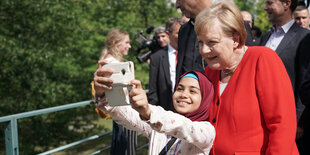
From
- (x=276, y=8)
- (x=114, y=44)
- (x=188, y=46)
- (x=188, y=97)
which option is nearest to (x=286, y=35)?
(x=276, y=8)

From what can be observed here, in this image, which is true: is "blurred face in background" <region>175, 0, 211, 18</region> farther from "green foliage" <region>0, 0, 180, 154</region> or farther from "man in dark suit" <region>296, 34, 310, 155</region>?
"green foliage" <region>0, 0, 180, 154</region>

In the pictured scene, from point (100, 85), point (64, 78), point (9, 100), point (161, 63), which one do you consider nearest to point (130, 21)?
point (64, 78)

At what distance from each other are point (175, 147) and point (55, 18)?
6.41m

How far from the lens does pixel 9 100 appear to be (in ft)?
22.8

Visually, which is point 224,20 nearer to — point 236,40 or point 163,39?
point 236,40

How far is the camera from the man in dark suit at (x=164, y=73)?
4668 mm

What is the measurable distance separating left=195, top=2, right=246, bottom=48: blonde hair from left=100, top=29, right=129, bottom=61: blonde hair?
7.49 feet

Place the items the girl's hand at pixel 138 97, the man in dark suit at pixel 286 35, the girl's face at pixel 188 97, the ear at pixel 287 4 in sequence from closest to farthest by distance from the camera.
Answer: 1. the girl's hand at pixel 138 97
2. the girl's face at pixel 188 97
3. the man in dark suit at pixel 286 35
4. the ear at pixel 287 4

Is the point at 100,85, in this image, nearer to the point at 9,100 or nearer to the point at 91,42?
the point at 9,100

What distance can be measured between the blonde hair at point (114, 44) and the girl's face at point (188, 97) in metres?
2.22

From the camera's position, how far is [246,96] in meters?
1.77

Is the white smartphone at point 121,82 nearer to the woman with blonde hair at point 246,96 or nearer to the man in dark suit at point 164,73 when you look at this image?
the woman with blonde hair at point 246,96

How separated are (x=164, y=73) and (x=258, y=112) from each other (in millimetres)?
2993

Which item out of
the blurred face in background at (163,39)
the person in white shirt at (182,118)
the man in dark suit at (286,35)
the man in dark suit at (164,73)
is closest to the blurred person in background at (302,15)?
the man in dark suit at (286,35)
